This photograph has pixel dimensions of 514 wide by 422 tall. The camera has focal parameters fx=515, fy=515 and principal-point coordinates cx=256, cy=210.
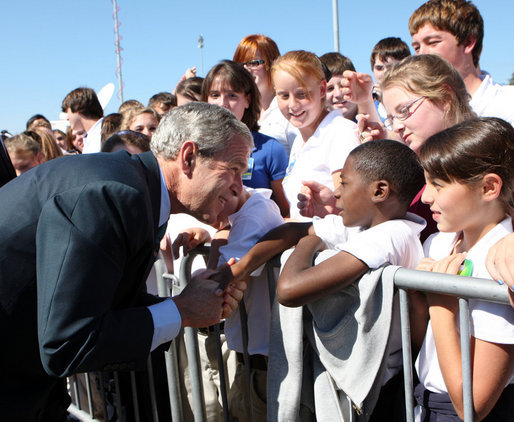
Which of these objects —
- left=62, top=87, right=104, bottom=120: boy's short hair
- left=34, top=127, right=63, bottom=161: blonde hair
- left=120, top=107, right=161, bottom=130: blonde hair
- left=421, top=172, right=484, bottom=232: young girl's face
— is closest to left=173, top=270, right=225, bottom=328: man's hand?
left=421, top=172, right=484, bottom=232: young girl's face

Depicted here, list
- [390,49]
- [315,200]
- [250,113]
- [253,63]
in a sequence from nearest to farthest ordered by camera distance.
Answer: [315,200], [250,113], [253,63], [390,49]

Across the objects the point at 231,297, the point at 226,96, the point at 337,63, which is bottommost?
the point at 231,297

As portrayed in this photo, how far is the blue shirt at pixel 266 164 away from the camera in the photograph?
11.7ft

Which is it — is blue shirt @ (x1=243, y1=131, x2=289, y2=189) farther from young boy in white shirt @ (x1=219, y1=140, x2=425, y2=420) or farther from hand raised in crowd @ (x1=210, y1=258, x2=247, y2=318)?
hand raised in crowd @ (x1=210, y1=258, x2=247, y2=318)

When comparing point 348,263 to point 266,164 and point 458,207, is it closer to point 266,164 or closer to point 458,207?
point 458,207

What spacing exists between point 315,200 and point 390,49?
325 centimetres

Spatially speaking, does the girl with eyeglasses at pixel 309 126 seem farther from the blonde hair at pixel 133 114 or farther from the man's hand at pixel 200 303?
the blonde hair at pixel 133 114

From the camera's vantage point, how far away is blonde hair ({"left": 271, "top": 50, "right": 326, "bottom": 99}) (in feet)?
11.1

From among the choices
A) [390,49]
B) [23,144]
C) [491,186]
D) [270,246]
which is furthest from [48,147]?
[491,186]

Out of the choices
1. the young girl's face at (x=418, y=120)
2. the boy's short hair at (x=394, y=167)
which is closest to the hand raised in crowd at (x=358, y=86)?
the young girl's face at (x=418, y=120)

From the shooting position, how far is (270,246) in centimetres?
239

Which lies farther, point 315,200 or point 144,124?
point 144,124

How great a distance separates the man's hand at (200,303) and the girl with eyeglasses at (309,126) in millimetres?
1020

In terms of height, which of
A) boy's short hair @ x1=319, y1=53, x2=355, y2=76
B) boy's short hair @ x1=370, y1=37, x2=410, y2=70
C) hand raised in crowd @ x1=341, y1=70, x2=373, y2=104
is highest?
boy's short hair @ x1=370, y1=37, x2=410, y2=70
